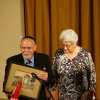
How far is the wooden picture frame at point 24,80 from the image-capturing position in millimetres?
2246

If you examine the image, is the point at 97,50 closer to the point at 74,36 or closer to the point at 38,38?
the point at 38,38

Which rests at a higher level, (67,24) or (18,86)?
(67,24)

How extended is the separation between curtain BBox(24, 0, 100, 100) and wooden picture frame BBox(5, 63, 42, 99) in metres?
1.79

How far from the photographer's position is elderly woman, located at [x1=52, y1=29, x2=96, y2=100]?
2824 mm

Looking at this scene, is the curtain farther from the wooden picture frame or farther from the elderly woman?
the wooden picture frame

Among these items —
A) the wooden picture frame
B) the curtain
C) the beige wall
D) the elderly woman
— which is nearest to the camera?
the wooden picture frame

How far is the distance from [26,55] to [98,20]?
173 centimetres

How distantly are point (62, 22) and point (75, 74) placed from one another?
134 centimetres

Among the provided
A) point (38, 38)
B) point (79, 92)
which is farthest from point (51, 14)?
point (79, 92)

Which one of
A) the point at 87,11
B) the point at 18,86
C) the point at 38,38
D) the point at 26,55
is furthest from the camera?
the point at 38,38

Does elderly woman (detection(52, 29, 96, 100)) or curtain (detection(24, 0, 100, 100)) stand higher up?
curtain (detection(24, 0, 100, 100))

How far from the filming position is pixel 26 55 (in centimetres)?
246

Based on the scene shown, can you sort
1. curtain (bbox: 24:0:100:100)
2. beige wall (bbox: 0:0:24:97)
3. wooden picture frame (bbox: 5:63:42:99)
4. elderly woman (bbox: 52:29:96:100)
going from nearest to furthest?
wooden picture frame (bbox: 5:63:42:99) → elderly woman (bbox: 52:29:96:100) → curtain (bbox: 24:0:100:100) → beige wall (bbox: 0:0:24:97)

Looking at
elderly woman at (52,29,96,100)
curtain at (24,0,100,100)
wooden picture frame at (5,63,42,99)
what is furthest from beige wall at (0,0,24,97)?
wooden picture frame at (5,63,42,99)
